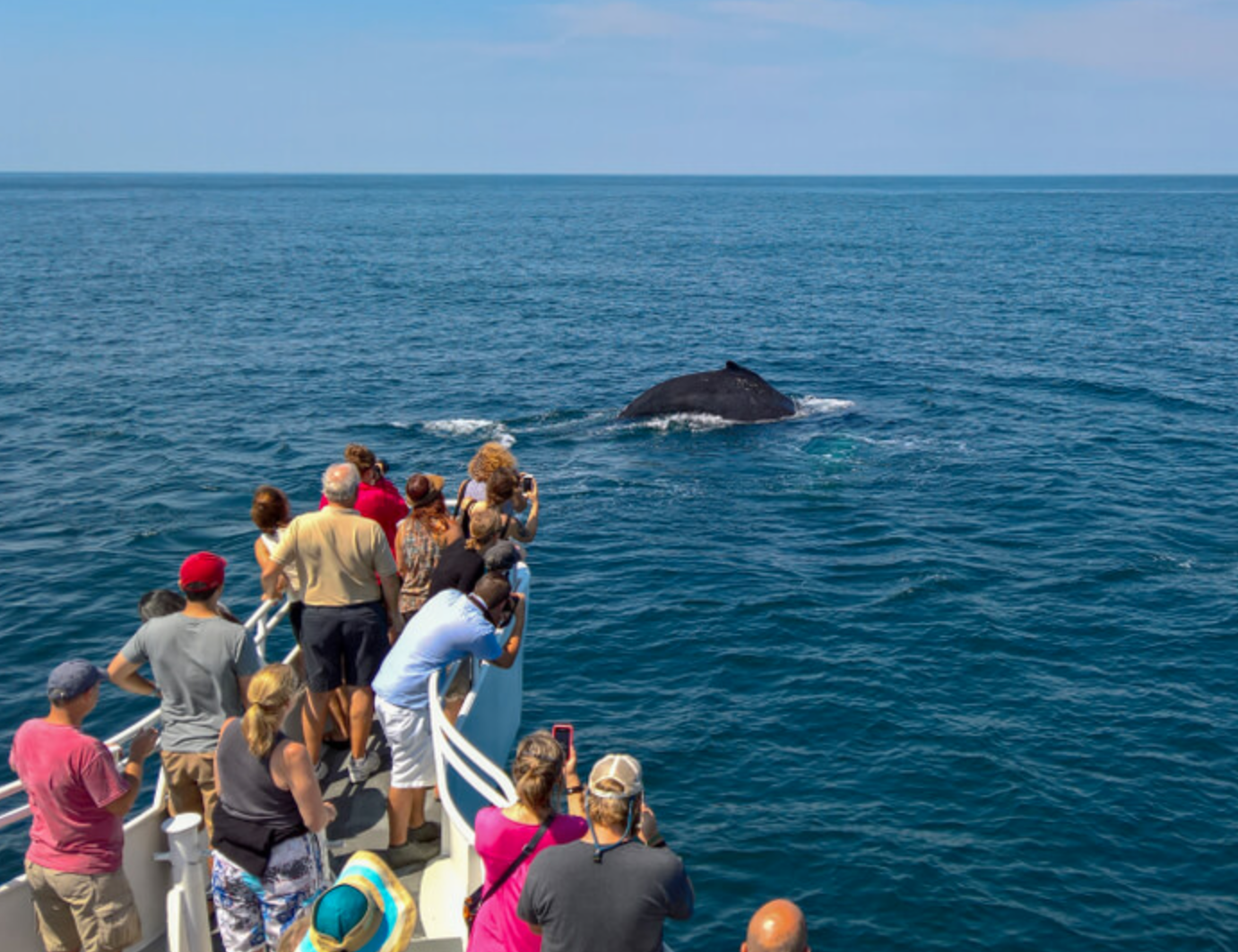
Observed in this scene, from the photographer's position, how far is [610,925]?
5684mm

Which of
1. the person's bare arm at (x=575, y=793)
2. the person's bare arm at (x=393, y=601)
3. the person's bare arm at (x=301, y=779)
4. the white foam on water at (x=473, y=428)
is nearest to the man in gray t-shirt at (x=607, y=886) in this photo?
Answer: the person's bare arm at (x=575, y=793)

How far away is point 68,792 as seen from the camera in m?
6.88

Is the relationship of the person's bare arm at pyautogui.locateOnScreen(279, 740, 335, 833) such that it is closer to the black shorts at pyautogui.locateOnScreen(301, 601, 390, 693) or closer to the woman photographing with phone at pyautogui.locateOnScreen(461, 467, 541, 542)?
the black shorts at pyautogui.locateOnScreen(301, 601, 390, 693)

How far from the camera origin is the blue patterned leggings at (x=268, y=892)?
22.6ft

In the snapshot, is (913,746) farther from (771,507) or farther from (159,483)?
(159,483)

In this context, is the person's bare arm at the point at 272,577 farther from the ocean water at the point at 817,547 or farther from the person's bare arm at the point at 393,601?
the ocean water at the point at 817,547

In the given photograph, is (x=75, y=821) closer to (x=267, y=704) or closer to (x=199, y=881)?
(x=199, y=881)

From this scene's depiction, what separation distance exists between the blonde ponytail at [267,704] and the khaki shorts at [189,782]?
59.7 inches

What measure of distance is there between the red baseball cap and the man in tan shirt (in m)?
1.26

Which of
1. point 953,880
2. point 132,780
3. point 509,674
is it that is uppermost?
point 132,780

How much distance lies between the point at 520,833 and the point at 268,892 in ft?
6.00

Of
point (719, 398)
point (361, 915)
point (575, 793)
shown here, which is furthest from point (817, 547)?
point (361, 915)

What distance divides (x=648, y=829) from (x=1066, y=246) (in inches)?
4074

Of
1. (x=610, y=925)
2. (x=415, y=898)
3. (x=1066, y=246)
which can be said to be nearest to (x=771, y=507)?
(x=415, y=898)
